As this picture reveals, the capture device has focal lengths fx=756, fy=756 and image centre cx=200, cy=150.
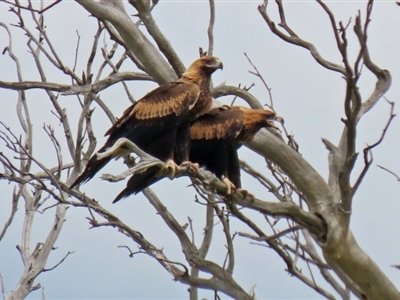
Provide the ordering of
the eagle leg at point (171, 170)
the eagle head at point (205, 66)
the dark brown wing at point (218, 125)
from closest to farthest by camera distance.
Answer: the eagle leg at point (171, 170)
the dark brown wing at point (218, 125)
the eagle head at point (205, 66)

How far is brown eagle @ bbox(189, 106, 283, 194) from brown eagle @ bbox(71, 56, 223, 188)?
0.46ft

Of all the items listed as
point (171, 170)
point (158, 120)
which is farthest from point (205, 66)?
point (171, 170)

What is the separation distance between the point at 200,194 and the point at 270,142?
991mm

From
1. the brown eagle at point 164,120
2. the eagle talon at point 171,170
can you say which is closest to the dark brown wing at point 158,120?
the brown eagle at point 164,120

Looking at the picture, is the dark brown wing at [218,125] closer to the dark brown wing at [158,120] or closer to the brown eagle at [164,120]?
the brown eagle at [164,120]

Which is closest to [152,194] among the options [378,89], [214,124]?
[214,124]

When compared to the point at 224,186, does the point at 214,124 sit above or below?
above

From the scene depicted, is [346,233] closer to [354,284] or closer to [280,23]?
[354,284]

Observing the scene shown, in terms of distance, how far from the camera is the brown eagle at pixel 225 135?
7180 millimetres

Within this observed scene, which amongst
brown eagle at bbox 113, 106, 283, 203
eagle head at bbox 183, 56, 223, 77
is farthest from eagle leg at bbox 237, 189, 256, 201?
eagle head at bbox 183, 56, 223, 77

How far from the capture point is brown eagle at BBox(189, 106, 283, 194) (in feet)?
23.6

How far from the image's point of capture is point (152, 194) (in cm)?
802

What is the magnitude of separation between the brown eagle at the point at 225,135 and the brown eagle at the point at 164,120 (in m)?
0.14

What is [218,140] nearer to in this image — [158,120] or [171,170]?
[158,120]
